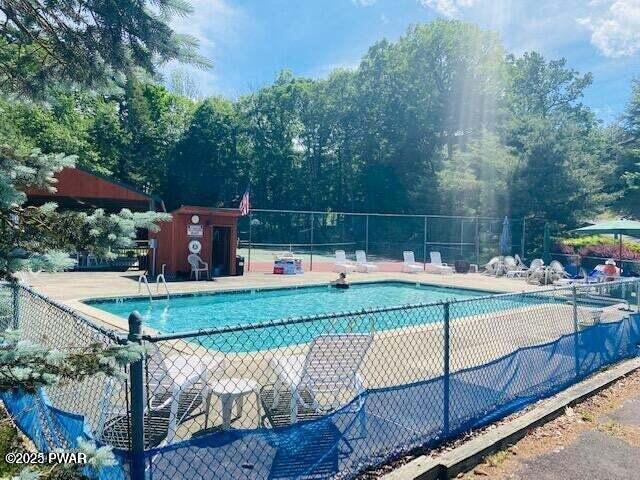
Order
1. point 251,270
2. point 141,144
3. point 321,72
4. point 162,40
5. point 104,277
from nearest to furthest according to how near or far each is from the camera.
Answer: point 162,40, point 104,277, point 251,270, point 141,144, point 321,72

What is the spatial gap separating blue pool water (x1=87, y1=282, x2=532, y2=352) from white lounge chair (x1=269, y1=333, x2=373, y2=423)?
9.37 feet

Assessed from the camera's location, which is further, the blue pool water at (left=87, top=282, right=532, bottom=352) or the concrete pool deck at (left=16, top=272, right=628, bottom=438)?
the blue pool water at (left=87, top=282, right=532, bottom=352)

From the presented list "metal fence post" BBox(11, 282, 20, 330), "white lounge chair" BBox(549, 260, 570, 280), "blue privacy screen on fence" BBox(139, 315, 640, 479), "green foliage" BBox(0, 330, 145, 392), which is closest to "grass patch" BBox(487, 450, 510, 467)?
"blue privacy screen on fence" BBox(139, 315, 640, 479)

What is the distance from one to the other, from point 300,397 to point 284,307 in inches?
320

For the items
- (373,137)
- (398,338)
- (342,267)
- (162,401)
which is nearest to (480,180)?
(342,267)

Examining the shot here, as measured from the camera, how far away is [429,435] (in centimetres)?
342

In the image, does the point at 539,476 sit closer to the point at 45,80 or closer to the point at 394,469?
the point at 394,469

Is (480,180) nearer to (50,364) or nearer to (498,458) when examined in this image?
(498,458)

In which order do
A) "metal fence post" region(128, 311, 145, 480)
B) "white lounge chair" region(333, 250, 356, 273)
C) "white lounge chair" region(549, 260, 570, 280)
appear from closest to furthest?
"metal fence post" region(128, 311, 145, 480)
"white lounge chair" region(549, 260, 570, 280)
"white lounge chair" region(333, 250, 356, 273)

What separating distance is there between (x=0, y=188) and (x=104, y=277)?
45.6ft

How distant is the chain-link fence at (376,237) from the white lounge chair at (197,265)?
4486mm

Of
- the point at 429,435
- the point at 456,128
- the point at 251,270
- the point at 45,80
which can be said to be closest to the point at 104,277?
the point at 251,270

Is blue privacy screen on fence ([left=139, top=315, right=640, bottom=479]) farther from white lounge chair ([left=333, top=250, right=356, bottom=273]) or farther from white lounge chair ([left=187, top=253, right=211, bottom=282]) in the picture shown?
white lounge chair ([left=333, top=250, right=356, bottom=273])

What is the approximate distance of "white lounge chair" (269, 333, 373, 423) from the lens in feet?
12.6
